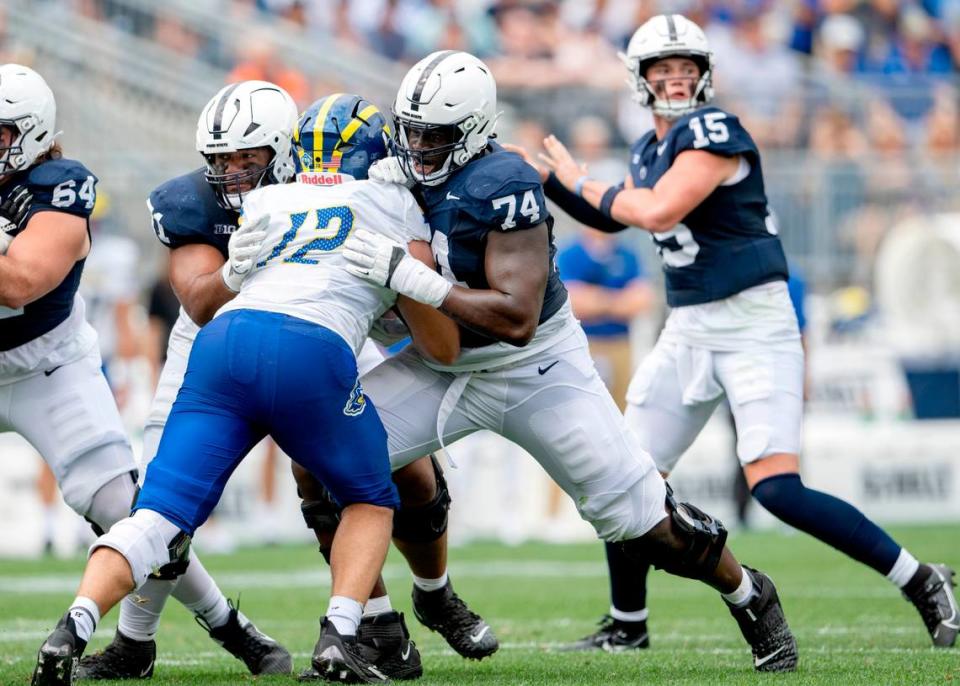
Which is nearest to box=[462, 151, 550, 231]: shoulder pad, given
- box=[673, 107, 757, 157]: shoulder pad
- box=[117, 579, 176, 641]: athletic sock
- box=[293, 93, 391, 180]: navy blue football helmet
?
Result: box=[293, 93, 391, 180]: navy blue football helmet

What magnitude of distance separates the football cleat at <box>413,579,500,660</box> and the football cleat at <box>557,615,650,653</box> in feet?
2.02

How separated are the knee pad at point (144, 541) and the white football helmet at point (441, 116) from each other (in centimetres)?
133

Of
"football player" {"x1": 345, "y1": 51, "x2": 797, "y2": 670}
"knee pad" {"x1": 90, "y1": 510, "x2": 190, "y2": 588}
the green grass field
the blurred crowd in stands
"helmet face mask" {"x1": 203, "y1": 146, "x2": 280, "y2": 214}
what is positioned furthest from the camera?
the blurred crowd in stands

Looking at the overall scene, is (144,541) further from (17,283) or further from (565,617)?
(565,617)

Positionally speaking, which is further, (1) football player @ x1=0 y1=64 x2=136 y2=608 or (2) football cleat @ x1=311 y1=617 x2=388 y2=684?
(1) football player @ x1=0 y1=64 x2=136 y2=608

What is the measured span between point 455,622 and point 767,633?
107 cm

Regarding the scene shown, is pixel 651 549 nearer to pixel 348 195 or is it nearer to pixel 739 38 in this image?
pixel 348 195

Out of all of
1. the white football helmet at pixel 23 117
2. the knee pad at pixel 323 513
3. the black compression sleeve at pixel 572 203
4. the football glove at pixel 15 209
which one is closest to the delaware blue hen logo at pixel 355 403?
the knee pad at pixel 323 513

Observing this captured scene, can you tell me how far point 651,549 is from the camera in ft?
17.2

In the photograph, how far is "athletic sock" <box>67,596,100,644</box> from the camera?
428cm

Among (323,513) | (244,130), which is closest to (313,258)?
(244,130)

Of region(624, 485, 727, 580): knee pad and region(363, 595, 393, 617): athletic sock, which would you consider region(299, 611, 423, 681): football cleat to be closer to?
region(363, 595, 393, 617): athletic sock

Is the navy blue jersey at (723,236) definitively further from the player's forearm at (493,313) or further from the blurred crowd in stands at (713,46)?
the blurred crowd in stands at (713,46)

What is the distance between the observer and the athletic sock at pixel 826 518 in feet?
19.1
